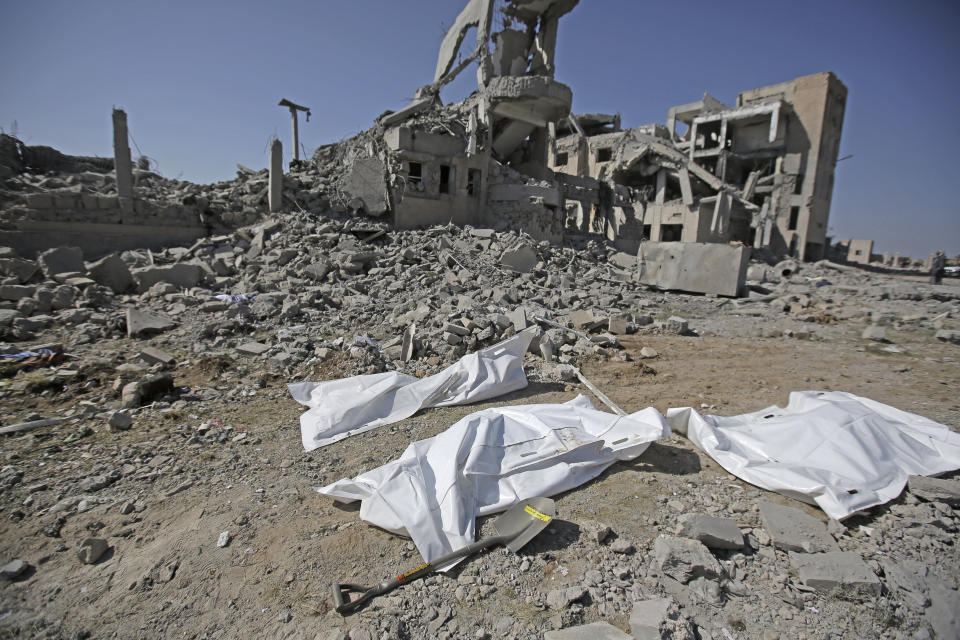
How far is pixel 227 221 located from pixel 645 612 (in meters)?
14.1

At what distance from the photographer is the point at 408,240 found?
37.9ft

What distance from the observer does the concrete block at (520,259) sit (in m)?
10.7

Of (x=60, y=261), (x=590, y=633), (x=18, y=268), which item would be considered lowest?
(x=590, y=633)

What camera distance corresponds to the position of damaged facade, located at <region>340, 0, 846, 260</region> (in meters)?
13.1

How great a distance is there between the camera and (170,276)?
9.31 metres

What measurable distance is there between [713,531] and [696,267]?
9979mm

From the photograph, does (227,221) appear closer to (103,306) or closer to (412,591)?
(103,306)

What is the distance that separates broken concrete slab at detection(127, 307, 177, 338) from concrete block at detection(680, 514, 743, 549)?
7.84 metres

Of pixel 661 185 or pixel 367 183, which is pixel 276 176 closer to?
pixel 367 183

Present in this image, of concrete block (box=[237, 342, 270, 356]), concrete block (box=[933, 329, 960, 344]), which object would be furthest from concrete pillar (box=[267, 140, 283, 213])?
concrete block (box=[933, 329, 960, 344])

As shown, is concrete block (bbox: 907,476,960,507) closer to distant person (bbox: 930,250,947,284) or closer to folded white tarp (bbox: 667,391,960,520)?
folded white tarp (bbox: 667,391,960,520)

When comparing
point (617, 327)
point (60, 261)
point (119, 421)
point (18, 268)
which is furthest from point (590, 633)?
point (60, 261)

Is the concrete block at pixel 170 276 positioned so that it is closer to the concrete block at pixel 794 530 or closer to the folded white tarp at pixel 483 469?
the folded white tarp at pixel 483 469

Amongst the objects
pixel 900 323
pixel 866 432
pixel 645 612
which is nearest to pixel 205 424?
pixel 645 612
